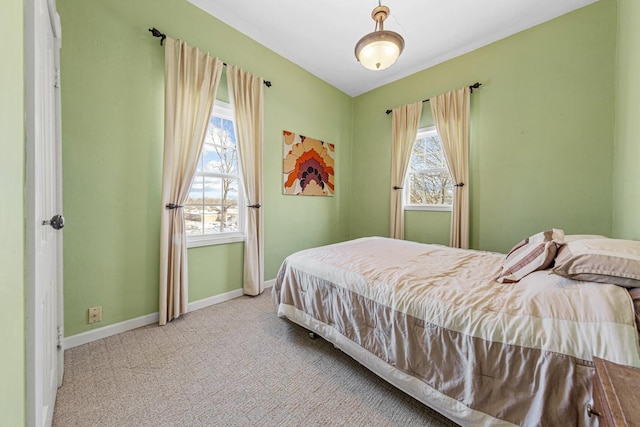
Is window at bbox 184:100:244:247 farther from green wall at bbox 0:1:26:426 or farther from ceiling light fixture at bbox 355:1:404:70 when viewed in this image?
green wall at bbox 0:1:26:426

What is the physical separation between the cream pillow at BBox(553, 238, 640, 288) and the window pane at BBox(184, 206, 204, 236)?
291cm

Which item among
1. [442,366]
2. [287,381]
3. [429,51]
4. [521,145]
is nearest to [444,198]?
[521,145]

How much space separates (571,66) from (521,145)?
2.70 ft

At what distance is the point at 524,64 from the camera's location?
8.73 ft

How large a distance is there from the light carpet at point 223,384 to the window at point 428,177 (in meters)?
2.51

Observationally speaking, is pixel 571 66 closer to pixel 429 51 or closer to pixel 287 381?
pixel 429 51

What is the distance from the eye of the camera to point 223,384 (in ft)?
4.96

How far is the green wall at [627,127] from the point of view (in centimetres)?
174

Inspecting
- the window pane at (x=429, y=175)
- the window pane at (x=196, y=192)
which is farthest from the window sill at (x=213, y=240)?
the window pane at (x=429, y=175)

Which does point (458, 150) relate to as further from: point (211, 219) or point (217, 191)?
point (211, 219)

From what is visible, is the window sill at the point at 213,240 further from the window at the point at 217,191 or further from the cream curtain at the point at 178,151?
the cream curtain at the point at 178,151

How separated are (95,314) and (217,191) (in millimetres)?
1498

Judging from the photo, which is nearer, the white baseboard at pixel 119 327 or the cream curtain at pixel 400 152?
the white baseboard at pixel 119 327

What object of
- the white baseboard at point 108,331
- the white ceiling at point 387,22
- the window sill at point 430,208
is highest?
the white ceiling at point 387,22
